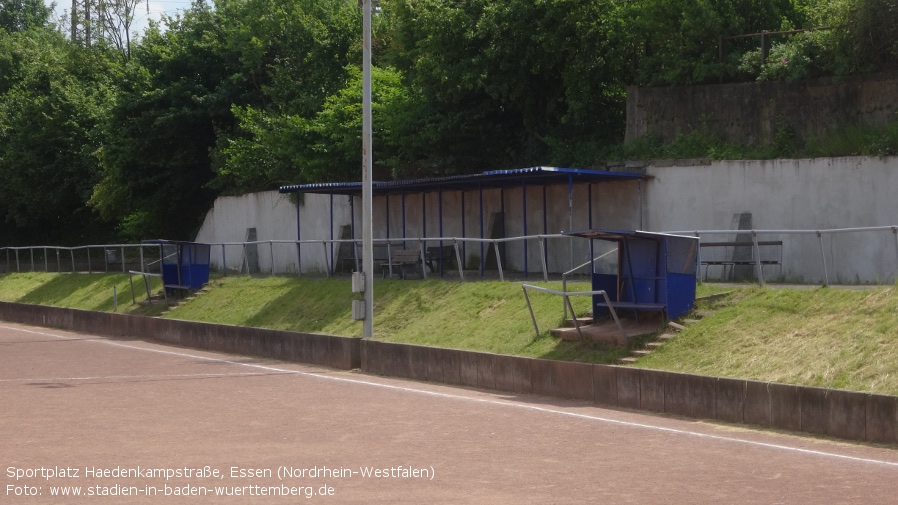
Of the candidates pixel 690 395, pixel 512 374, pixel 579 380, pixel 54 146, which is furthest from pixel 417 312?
pixel 54 146

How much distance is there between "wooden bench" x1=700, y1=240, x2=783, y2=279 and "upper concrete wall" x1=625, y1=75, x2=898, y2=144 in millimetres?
→ 5184

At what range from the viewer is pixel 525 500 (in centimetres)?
938

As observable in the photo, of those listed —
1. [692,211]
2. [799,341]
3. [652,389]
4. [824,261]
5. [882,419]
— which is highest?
[692,211]

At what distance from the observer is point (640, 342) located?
16.9 m

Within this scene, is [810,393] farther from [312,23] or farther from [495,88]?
[312,23]

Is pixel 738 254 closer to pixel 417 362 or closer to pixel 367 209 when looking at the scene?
pixel 417 362

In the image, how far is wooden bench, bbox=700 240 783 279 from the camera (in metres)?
19.6

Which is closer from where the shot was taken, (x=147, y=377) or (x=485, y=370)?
(x=485, y=370)

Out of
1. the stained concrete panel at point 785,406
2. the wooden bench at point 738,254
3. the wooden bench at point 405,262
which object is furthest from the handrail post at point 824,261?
the wooden bench at point 405,262

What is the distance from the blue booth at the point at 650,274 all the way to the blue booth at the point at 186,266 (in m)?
18.7

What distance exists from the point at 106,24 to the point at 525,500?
64870 mm

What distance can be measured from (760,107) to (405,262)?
9.37 metres

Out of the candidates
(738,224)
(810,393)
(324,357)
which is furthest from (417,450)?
(738,224)

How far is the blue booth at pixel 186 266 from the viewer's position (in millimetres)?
34219
